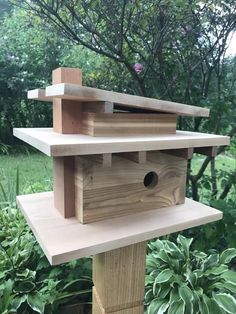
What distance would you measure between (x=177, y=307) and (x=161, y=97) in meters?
1.15

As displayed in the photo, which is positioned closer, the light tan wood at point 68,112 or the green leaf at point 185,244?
the light tan wood at point 68,112

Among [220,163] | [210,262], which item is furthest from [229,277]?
[220,163]

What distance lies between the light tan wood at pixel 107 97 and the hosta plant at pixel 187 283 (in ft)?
2.62

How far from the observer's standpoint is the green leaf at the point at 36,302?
4.09 feet

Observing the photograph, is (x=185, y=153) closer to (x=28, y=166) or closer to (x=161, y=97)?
(x=161, y=97)

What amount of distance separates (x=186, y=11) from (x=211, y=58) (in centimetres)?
41

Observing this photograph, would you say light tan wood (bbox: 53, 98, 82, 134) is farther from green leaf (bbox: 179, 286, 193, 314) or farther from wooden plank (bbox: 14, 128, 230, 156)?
green leaf (bbox: 179, 286, 193, 314)

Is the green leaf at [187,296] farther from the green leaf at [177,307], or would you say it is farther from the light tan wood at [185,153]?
the light tan wood at [185,153]

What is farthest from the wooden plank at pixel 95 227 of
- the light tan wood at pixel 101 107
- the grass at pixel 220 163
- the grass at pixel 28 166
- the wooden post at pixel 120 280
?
the grass at pixel 28 166

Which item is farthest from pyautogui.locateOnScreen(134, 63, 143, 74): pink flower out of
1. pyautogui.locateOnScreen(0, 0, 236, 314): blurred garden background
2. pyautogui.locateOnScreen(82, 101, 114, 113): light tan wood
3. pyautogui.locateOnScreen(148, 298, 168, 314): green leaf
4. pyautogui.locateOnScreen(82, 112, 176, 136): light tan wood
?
pyautogui.locateOnScreen(148, 298, 168, 314): green leaf

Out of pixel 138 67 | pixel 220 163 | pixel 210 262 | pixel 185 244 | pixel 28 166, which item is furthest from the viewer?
pixel 28 166

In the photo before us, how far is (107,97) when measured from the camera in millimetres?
699

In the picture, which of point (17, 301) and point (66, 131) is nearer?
point (66, 131)

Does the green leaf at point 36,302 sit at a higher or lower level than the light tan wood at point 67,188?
lower
